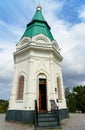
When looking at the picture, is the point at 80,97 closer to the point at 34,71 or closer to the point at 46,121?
the point at 34,71

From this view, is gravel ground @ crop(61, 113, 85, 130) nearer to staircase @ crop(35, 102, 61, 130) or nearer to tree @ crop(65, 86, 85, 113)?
staircase @ crop(35, 102, 61, 130)

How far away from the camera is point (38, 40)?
1370 cm

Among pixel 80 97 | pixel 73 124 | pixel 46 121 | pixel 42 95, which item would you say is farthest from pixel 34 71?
pixel 80 97

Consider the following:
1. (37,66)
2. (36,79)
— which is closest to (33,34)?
(37,66)

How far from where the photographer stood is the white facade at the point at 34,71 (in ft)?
38.1

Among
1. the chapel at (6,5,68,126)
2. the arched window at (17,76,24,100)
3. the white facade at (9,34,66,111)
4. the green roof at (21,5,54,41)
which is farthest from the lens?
the green roof at (21,5,54,41)

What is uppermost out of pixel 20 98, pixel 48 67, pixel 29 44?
pixel 29 44

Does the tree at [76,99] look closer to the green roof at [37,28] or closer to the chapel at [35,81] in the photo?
the chapel at [35,81]

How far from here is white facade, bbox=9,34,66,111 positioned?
38.1ft

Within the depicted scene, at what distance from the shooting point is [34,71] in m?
12.2

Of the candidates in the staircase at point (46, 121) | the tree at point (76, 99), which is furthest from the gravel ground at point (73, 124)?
the tree at point (76, 99)

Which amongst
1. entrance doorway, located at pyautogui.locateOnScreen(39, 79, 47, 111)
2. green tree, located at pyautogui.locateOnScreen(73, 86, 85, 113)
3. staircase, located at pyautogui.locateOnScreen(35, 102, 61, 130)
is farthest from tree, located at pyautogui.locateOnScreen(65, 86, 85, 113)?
staircase, located at pyautogui.locateOnScreen(35, 102, 61, 130)

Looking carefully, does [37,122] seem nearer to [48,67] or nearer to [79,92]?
[48,67]

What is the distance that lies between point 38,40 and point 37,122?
26.0 feet
